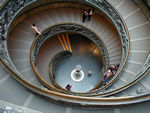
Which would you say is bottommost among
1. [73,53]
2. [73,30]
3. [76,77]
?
[76,77]

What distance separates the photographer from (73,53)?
12672 mm

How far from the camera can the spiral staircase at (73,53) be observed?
145 inches

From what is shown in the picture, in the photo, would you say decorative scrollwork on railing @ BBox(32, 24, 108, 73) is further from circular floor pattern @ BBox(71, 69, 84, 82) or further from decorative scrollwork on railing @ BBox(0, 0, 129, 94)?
circular floor pattern @ BBox(71, 69, 84, 82)

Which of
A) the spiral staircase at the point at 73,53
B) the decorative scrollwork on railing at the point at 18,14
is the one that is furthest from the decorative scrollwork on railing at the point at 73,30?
the decorative scrollwork on railing at the point at 18,14

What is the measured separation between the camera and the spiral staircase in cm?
368

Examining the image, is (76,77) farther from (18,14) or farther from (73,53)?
(18,14)

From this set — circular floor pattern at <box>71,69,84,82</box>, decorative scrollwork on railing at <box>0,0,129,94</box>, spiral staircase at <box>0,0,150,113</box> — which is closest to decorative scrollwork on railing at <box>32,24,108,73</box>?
spiral staircase at <box>0,0,150,113</box>

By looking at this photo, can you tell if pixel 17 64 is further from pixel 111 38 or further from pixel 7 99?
pixel 111 38

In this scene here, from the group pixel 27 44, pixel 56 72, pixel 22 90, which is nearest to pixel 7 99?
pixel 22 90

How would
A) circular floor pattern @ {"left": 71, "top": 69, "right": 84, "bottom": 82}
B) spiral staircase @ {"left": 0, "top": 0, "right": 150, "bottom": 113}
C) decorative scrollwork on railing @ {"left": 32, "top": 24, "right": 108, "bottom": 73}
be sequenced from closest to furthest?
spiral staircase @ {"left": 0, "top": 0, "right": 150, "bottom": 113} → decorative scrollwork on railing @ {"left": 32, "top": 24, "right": 108, "bottom": 73} → circular floor pattern @ {"left": 71, "top": 69, "right": 84, "bottom": 82}

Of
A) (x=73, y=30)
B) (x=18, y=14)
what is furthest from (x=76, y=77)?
(x=18, y=14)

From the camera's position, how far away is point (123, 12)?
30.2 ft

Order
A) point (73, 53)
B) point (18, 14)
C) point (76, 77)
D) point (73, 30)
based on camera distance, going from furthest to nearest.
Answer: point (73, 53), point (76, 77), point (73, 30), point (18, 14)

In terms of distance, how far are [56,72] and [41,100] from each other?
26.2ft
